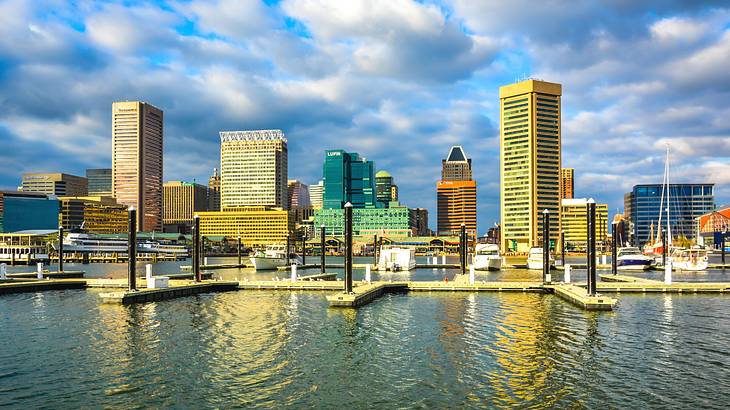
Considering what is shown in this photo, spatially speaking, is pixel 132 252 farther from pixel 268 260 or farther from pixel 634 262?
pixel 634 262

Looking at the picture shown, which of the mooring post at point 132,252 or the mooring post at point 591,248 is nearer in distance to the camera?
the mooring post at point 591,248

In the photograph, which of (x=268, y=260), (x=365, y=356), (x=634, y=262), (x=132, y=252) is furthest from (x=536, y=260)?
(x=365, y=356)

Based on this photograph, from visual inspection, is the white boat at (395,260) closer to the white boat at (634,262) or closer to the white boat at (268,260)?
the white boat at (268,260)

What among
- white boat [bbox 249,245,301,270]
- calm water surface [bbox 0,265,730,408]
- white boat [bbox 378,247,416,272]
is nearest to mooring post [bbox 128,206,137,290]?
calm water surface [bbox 0,265,730,408]

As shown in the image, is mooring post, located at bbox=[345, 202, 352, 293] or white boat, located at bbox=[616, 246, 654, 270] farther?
white boat, located at bbox=[616, 246, 654, 270]

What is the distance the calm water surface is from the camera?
86.6 ft

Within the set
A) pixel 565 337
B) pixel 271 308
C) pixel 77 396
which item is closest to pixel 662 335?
pixel 565 337

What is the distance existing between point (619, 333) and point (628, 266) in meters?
89.1

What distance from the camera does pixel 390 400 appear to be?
25.8 metres

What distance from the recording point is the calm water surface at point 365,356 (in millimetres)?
26391

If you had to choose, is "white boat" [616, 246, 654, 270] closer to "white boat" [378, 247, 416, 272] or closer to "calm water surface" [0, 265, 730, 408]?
"white boat" [378, 247, 416, 272]

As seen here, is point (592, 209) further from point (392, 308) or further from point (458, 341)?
point (458, 341)

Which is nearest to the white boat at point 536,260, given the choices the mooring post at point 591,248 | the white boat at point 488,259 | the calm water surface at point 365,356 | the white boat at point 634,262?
the white boat at point 488,259

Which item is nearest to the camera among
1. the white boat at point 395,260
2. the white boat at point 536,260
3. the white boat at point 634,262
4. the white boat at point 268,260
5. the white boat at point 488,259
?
the white boat at point 634,262
